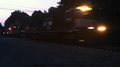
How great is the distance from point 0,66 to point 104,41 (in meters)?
14.7

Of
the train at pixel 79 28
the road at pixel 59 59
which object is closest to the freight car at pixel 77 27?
the train at pixel 79 28

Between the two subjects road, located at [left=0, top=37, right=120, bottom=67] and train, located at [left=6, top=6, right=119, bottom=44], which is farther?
train, located at [left=6, top=6, right=119, bottom=44]

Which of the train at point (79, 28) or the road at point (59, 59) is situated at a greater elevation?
the train at point (79, 28)

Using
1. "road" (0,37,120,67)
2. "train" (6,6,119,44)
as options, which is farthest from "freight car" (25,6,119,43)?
"road" (0,37,120,67)

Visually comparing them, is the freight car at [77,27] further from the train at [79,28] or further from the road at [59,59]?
the road at [59,59]

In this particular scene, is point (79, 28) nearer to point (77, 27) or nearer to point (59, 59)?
point (77, 27)

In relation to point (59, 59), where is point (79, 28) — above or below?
above

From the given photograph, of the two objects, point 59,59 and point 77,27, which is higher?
point 77,27

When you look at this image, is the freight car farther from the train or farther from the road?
the road

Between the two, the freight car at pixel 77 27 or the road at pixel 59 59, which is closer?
the road at pixel 59 59

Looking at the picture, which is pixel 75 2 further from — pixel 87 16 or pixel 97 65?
pixel 97 65

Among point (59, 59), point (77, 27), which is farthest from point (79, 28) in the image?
point (59, 59)

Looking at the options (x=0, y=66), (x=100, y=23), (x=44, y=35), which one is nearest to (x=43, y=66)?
(x=0, y=66)

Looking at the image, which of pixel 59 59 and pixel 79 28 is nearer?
pixel 59 59
